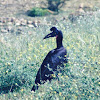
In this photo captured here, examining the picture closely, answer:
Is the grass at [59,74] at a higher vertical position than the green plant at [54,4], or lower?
lower

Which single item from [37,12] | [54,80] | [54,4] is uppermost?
[54,4]

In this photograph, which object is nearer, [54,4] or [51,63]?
[51,63]

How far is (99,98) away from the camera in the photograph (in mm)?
3615

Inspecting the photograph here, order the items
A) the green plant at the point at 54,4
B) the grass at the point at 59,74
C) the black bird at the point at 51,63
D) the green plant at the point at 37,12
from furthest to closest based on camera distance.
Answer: the green plant at the point at 54,4 < the green plant at the point at 37,12 < the black bird at the point at 51,63 < the grass at the point at 59,74

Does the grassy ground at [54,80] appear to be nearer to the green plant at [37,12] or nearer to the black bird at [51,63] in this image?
the black bird at [51,63]

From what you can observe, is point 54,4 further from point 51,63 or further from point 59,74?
point 59,74

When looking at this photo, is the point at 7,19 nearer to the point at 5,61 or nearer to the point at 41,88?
the point at 5,61

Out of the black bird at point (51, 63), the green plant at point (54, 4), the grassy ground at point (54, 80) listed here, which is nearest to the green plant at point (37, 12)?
the green plant at point (54, 4)

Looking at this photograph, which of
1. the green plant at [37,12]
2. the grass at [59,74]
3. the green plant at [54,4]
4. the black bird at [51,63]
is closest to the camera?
the grass at [59,74]

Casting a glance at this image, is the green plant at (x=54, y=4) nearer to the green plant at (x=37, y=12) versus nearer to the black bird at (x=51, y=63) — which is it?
the green plant at (x=37, y=12)

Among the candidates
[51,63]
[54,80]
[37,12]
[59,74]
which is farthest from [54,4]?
[59,74]

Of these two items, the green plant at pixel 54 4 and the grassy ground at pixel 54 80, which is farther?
the green plant at pixel 54 4

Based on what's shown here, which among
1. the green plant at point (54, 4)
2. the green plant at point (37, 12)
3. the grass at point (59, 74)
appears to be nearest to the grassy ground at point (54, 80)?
the grass at point (59, 74)

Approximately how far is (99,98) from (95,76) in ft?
1.36
